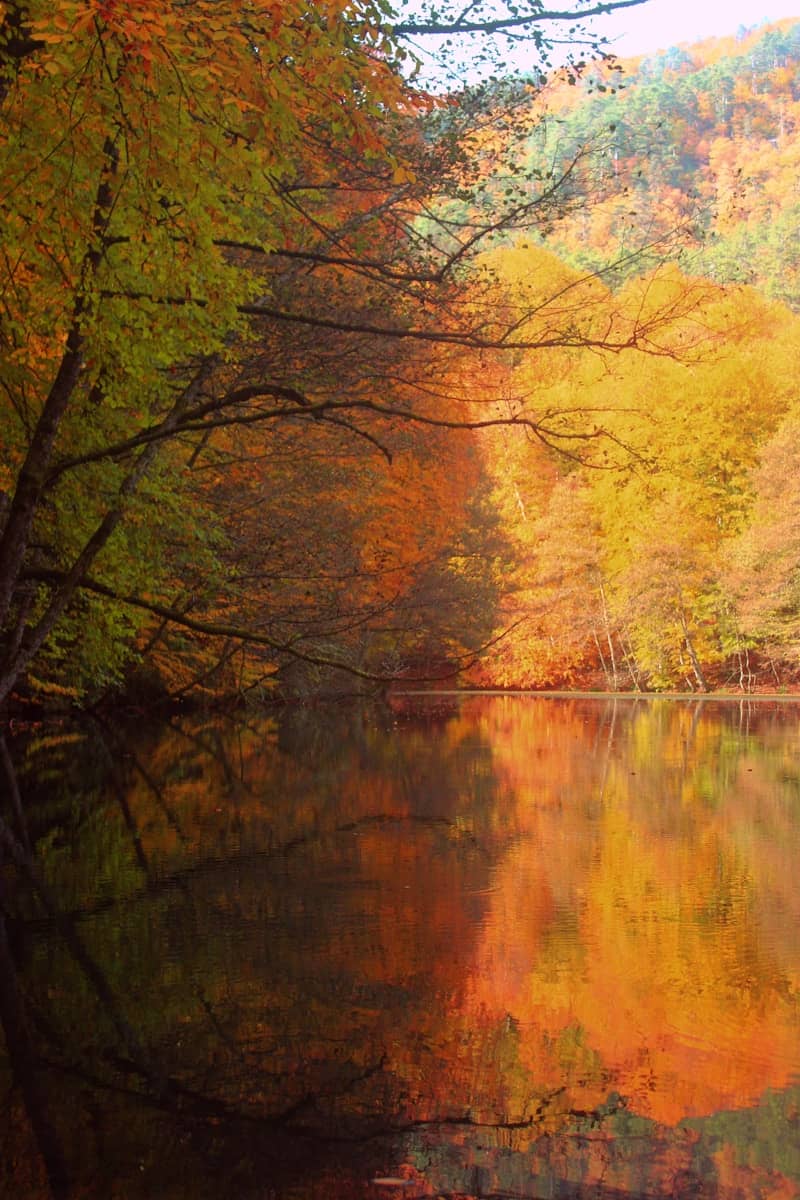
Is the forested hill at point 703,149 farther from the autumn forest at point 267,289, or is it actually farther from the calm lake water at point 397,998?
the calm lake water at point 397,998

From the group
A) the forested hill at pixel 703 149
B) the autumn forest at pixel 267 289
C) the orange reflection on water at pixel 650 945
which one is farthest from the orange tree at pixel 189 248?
the orange reflection on water at pixel 650 945

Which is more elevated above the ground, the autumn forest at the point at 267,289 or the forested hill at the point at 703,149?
the forested hill at the point at 703,149

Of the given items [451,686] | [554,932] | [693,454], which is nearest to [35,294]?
[554,932]

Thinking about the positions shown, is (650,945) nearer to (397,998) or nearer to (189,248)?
(397,998)

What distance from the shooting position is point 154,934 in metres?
7.05

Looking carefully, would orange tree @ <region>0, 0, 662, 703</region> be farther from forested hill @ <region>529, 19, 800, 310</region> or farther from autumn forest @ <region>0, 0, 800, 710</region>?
forested hill @ <region>529, 19, 800, 310</region>

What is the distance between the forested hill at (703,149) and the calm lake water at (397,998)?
412 cm

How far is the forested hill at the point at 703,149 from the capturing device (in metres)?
8.38

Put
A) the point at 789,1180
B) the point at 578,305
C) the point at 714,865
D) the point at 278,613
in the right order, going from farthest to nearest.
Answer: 1. the point at 278,613
2. the point at 714,865
3. the point at 578,305
4. the point at 789,1180

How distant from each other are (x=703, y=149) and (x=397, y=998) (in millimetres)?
80512

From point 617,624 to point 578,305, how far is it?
110 ft

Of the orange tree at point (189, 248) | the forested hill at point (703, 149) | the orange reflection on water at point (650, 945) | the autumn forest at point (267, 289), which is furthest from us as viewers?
the forested hill at point (703, 149)

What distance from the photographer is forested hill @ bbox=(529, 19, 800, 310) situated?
27.5 ft

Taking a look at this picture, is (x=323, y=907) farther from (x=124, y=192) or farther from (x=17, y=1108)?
(x=124, y=192)
